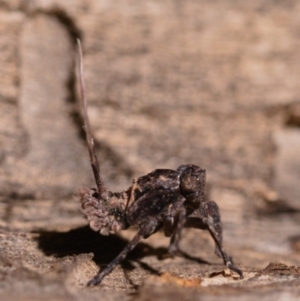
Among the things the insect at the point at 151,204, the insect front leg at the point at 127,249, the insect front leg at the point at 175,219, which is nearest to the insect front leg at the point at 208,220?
the insect at the point at 151,204

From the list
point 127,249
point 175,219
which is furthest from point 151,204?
point 127,249

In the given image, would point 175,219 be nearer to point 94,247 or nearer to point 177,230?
point 177,230

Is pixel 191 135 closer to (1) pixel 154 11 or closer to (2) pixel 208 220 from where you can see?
(1) pixel 154 11

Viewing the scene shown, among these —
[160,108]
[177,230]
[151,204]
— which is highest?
[160,108]

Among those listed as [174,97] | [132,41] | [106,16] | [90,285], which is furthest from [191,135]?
[90,285]

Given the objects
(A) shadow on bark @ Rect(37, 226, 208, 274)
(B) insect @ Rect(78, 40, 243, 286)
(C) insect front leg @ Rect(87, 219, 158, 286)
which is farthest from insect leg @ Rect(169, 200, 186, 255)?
(A) shadow on bark @ Rect(37, 226, 208, 274)

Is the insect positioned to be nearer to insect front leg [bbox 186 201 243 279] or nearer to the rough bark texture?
insect front leg [bbox 186 201 243 279]

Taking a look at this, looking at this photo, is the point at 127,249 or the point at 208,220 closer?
the point at 127,249

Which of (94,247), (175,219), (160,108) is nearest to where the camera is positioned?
(175,219)
